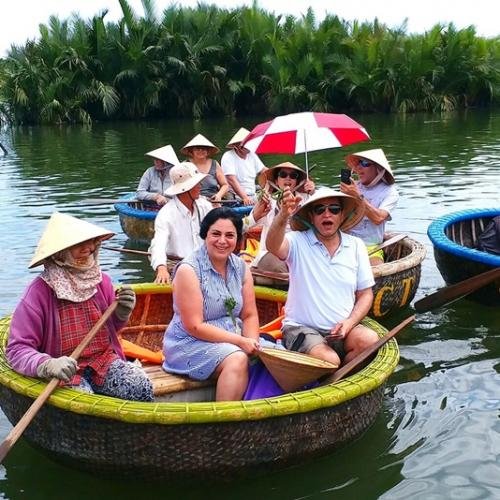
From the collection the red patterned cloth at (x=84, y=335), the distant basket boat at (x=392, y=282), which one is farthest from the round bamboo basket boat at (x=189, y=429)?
the distant basket boat at (x=392, y=282)

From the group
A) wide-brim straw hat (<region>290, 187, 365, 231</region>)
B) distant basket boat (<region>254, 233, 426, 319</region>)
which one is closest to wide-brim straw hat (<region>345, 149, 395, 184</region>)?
distant basket boat (<region>254, 233, 426, 319</region>)

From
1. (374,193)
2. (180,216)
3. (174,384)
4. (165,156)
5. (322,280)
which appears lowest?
(174,384)

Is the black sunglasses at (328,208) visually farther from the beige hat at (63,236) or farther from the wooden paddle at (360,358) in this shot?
the beige hat at (63,236)

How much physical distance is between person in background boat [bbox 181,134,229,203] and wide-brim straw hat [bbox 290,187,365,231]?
4.26 metres

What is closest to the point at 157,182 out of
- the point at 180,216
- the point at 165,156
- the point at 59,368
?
the point at 165,156

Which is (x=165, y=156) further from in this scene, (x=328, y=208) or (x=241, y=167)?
(x=328, y=208)

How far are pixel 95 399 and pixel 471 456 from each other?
2050 mm

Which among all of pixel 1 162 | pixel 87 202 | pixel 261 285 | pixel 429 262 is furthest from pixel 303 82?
pixel 261 285

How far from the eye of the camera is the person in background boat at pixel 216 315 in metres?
4.06

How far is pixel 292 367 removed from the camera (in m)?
3.91

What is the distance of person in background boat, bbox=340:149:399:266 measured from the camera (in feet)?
20.5

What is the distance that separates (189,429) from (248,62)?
88.6 ft

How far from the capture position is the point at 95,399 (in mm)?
3562

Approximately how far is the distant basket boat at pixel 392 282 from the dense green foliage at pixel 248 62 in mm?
22422
